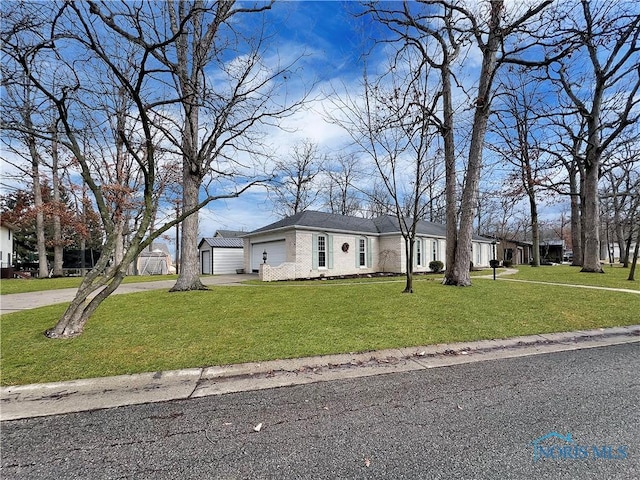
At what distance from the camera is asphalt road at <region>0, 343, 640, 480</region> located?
2.03 meters

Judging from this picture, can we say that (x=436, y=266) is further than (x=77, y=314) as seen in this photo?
Yes

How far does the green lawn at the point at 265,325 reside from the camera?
411 cm

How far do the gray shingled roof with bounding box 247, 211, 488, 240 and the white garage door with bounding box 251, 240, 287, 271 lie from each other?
94cm

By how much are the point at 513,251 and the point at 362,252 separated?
2708 cm

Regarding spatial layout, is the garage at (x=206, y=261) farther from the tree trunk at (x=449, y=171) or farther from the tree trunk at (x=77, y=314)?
the tree trunk at (x=77, y=314)

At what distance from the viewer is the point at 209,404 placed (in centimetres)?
297

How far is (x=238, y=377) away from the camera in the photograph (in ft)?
12.1

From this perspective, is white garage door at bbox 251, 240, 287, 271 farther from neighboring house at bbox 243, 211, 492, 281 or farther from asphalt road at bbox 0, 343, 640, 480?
asphalt road at bbox 0, 343, 640, 480

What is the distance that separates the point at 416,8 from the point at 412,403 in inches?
452

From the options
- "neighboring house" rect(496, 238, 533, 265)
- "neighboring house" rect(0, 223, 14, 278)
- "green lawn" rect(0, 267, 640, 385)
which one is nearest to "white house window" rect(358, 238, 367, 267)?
"green lawn" rect(0, 267, 640, 385)

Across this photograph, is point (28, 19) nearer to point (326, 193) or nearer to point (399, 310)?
point (399, 310)

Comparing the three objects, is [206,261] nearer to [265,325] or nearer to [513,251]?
[265,325]

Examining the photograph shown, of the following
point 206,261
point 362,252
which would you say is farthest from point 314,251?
point 206,261

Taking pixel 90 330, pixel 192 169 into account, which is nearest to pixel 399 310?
pixel 90 330
